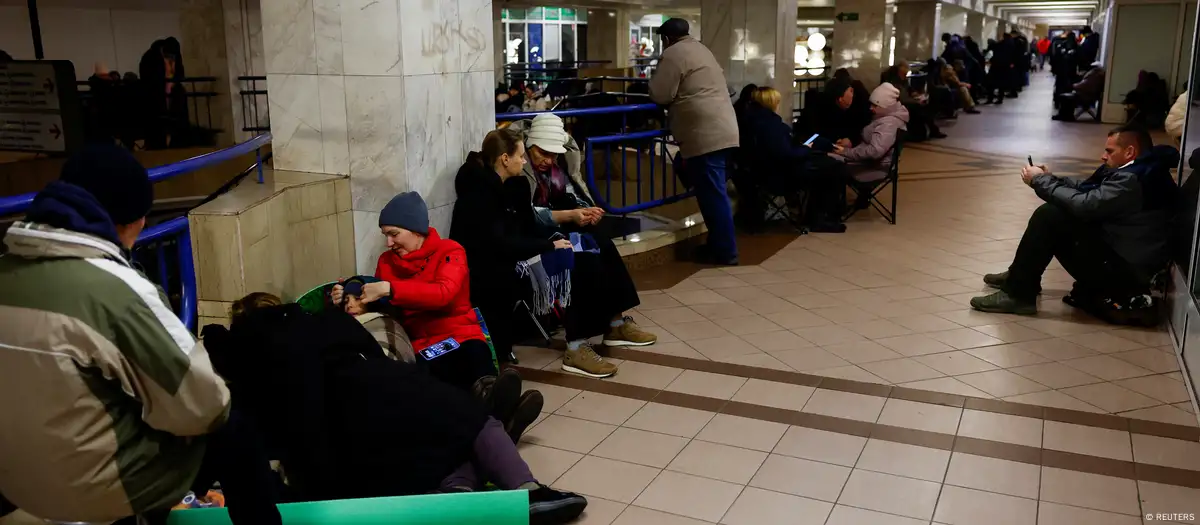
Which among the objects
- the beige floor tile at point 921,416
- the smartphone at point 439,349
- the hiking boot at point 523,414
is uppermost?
the smartphone at point 439,349

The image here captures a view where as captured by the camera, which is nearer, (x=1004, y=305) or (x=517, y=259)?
(x=517, y=259)

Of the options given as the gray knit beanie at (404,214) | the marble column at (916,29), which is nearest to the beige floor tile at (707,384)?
the gray knit beanie at (404,214)

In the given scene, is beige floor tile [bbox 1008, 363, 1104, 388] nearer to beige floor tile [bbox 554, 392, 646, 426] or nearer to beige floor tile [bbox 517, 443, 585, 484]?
beige floor tile [bbox 554, 392, 646, 426]

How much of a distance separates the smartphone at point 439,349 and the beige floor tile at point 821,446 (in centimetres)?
132

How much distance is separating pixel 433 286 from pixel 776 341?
208 cm

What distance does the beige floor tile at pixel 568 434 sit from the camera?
12.3 ft

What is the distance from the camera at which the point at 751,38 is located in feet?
30.2

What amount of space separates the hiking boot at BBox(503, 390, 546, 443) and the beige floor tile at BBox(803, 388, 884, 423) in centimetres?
121

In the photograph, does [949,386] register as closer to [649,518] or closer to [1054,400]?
[1054,400]

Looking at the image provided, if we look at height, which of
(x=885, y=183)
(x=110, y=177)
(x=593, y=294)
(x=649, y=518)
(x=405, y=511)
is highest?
(x=110, y=177)

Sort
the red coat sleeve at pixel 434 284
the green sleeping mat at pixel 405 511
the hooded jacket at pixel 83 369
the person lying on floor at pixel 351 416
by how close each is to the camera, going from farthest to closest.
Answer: the red coat sleeve at pixel 434 284
the person lying on floor at pixel 351 416
the green sleeping mat at pixel 405 511
the hooded jacket at pixel 83 369

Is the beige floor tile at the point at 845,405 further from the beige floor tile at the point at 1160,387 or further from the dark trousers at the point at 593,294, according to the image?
the beige floor tile at the point at 1160,387

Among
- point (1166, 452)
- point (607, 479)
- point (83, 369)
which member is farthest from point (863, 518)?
point (83, 369)

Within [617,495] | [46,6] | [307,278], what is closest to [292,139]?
[307,278]
